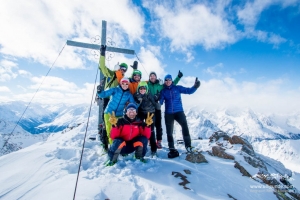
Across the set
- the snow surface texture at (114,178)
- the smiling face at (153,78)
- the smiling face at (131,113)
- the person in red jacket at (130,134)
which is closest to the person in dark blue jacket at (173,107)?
the smiling face at (153,78)

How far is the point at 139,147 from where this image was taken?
5.53 metres

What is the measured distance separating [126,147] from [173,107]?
8.14 feet

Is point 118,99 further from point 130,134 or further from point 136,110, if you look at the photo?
point 130,134

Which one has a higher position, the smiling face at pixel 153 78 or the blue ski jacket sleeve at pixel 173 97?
the smiling face at pixel 153 78

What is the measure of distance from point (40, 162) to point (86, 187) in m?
2.35

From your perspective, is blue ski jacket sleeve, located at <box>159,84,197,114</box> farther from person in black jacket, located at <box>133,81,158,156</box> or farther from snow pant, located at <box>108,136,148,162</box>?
snow pant, located at <box>108,136,148,162</box>

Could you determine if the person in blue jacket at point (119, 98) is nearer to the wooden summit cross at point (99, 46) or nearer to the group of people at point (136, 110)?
the group of people at point (136, 110)

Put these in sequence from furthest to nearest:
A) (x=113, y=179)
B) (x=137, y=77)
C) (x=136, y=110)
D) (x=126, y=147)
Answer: (x=137, y=77), (x=136, y=110), (x=126, y=147), (x=113, y=179)

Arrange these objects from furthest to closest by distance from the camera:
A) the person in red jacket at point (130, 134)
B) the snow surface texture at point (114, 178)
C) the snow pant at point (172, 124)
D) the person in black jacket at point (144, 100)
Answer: the snow pant at point (172, 124) → the person in black jacket at point (144, 100) → the person in red jacket at point (130, 134) → the snow surface texture at point (114, 178)

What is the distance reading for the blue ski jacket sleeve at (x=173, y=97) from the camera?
7082 mm

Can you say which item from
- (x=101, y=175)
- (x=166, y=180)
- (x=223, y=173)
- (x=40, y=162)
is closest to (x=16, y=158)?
(x=40, y=162)

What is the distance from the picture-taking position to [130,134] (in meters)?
5.66

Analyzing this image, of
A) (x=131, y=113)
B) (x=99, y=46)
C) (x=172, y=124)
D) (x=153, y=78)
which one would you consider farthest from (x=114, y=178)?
(x=99, y=46)

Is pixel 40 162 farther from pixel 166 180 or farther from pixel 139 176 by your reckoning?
pixel 166 180
